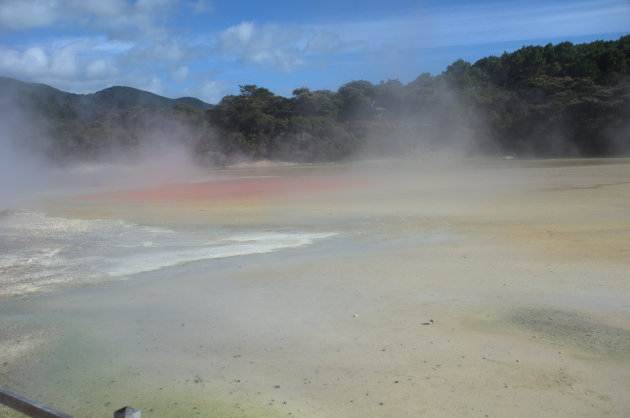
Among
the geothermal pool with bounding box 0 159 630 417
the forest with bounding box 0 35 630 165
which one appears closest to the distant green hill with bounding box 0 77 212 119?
the forest with bounding box 0 35 630 165

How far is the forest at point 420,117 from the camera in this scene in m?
31.9

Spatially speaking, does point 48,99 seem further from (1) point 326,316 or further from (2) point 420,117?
(2) point 420,117

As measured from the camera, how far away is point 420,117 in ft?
134

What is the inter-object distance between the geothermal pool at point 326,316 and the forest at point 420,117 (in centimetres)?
2149

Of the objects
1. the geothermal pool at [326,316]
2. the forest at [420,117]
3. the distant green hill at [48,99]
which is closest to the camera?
the geothermal pool at [326,316]

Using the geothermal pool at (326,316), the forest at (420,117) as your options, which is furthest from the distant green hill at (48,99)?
the geothermal pool at (326,316)

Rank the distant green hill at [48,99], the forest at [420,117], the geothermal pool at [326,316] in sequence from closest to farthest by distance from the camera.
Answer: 1. the geothermal pool at [326,316]
2. the distant green hill at [48,99]
3. the forest at [420,117]

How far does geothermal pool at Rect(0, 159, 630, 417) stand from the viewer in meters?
3.21

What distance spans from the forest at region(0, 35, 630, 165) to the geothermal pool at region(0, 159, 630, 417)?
21486mm

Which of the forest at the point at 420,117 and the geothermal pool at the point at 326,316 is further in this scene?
the forest at the point at 420,117

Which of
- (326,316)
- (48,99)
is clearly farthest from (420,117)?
(326,316)

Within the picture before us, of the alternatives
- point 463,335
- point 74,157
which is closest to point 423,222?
point 463,335

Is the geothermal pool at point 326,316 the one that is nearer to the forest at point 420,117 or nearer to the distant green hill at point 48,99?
the distant green hill at point 48,99

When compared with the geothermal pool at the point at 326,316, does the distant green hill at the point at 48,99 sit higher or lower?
higher
